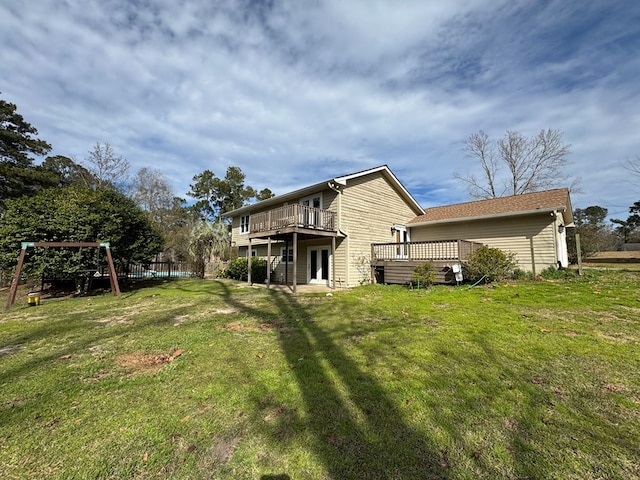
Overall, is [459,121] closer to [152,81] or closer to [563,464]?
[152,81]

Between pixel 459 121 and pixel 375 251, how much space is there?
11428 millimetres

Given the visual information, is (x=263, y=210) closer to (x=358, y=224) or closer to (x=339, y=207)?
(x=339, y=207)

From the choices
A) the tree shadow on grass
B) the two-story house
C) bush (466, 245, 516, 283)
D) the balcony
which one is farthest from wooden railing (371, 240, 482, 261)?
the tree shadow on grass

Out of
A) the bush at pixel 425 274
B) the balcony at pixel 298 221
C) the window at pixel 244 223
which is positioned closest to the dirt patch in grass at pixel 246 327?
the balcony at pixel 298 221

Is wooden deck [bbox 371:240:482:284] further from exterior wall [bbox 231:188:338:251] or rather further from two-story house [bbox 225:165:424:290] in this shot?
exterior wall [bbox 231:188:338:251]

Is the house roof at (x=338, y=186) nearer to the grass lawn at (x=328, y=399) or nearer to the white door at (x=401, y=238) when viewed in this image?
the white door at (x=401, y=238)

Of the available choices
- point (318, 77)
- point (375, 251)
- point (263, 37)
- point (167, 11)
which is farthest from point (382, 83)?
point (167, 11)

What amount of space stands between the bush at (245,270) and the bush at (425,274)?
908 cm

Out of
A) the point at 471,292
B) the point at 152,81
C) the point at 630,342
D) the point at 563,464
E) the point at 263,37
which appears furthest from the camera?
the point at 152,81

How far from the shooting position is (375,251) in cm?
1465

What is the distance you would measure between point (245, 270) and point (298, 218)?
7.12 metres

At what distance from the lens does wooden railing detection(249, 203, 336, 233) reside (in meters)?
12.3

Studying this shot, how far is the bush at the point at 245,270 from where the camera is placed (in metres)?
16.7

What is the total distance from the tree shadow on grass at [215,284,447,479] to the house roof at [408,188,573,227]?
12.5 metres
